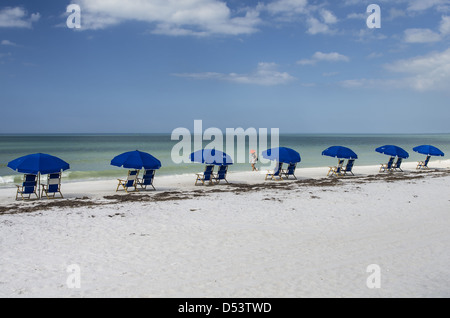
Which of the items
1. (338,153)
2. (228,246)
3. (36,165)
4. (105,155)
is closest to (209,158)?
(36,165)

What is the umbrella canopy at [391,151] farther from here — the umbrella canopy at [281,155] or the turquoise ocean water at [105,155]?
the turquoise ocean water at [105,155]

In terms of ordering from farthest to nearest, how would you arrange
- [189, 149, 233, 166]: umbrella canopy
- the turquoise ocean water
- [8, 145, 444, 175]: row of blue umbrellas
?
the turquoise ocean water → [189, 149, 233, 166]: umbrella canopy → [8, 145, 444, 175]: row of blue umbrellas

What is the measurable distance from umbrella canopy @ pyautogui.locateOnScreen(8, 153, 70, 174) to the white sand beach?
3.44 ft

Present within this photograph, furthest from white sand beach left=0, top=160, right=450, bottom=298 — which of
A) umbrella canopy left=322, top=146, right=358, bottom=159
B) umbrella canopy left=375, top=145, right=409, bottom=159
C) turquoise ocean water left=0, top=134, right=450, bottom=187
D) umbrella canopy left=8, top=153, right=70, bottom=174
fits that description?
turquoise ocean water left=0, top=134, right=450, bottom=187

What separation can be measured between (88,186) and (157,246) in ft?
34.8

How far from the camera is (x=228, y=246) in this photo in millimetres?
6887

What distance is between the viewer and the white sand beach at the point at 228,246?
4.97 metres

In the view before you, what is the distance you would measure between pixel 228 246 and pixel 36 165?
25.5 feet

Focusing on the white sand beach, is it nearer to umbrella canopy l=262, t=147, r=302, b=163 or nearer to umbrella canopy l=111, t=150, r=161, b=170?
umbrella canopy l=111, t=150, r=161, b=170

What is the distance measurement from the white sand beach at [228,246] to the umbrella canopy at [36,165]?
1.05m

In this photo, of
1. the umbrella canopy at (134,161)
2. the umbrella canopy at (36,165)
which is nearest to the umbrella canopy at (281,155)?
the umbrella canopy at (134,161)

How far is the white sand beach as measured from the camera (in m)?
4.97
